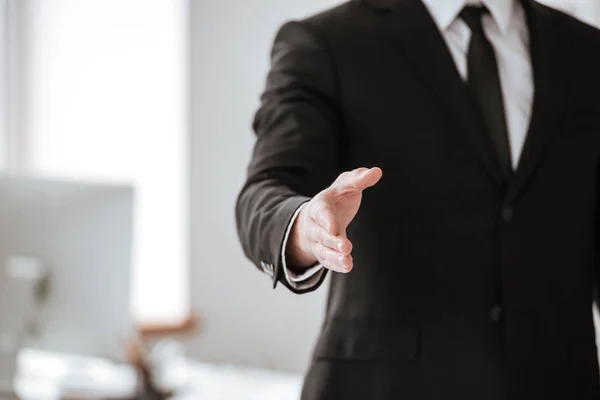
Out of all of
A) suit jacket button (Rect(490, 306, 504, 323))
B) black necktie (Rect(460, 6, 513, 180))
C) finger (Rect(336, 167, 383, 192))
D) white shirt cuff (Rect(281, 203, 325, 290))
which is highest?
black necktie (Rect(460, 6, 513, 180))

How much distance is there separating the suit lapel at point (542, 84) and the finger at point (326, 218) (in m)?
0.31

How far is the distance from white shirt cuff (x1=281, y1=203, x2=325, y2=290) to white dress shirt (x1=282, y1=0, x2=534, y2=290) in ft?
1.03

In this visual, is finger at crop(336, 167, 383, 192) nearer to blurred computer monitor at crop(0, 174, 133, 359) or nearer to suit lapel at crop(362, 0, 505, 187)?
suit lapel at crop(362, 0, 505, 187)

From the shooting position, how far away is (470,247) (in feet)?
3.03

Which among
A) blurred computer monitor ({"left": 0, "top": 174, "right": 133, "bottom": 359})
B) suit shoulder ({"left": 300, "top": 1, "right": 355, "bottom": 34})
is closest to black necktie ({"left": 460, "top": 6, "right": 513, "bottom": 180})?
suit shoulder ({"left": 300, "top": 1, "right": 355, "bottom": 34})

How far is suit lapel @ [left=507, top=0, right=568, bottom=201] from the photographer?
927 millimetres

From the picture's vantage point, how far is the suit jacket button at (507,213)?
920 millimetres

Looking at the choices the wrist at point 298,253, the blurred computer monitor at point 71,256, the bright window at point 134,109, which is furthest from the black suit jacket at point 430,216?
the bright window at point 134,109

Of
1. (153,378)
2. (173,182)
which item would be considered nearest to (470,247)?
(153,378)

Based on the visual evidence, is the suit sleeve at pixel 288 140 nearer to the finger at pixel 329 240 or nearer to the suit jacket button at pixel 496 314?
the finger at pixel 329 240

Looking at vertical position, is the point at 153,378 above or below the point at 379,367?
below

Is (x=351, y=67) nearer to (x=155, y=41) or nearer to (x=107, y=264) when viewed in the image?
(x=107, y=264)

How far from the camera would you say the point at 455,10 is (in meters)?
0.99

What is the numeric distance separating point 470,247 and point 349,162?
0.15 metres
